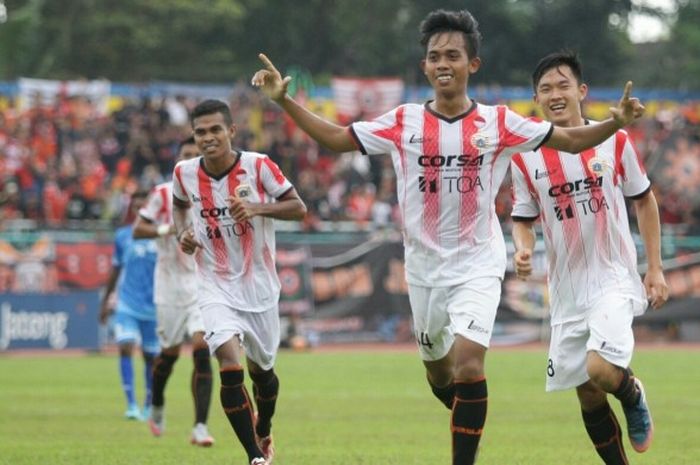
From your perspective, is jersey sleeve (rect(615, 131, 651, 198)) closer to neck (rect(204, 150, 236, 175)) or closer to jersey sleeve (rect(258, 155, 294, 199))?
jersey sleeve (rect(258, 155, 294, 199))

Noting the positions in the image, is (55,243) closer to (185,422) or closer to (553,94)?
(185,422)

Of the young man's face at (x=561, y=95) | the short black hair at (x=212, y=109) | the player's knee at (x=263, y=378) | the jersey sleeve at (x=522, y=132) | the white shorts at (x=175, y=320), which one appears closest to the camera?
the jersey sleeve at (x=522, y=132)

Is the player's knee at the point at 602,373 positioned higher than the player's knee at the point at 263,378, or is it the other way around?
the player's knee at the point at 602,373

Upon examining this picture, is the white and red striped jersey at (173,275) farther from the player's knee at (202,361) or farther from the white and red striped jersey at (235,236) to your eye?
the white and red striped jersey at (235,236)

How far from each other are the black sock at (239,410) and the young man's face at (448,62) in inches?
103

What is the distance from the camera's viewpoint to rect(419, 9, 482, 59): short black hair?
29.6ft

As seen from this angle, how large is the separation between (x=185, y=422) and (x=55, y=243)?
A: 12961 millimetres

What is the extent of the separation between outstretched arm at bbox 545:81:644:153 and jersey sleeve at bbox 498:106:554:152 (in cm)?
6

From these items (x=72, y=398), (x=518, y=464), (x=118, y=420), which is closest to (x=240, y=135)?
(x=72, y=398)

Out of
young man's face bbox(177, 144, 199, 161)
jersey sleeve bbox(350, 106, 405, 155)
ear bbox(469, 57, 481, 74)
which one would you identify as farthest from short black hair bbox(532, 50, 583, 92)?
young man's face bbox(177, 144, 199, 161)

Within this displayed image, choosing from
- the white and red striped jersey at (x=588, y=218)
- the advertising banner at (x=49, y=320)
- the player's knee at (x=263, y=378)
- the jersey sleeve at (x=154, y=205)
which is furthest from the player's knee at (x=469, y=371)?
the advertising banner at (x=49, y=320)

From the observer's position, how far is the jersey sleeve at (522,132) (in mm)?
8906

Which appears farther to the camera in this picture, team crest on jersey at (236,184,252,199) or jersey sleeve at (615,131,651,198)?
team crest on jersey at (236,184,252,199)

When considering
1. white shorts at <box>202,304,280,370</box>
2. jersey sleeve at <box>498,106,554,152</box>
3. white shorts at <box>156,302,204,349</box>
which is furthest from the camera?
white shorts at <box>156,302,204,349</box>
